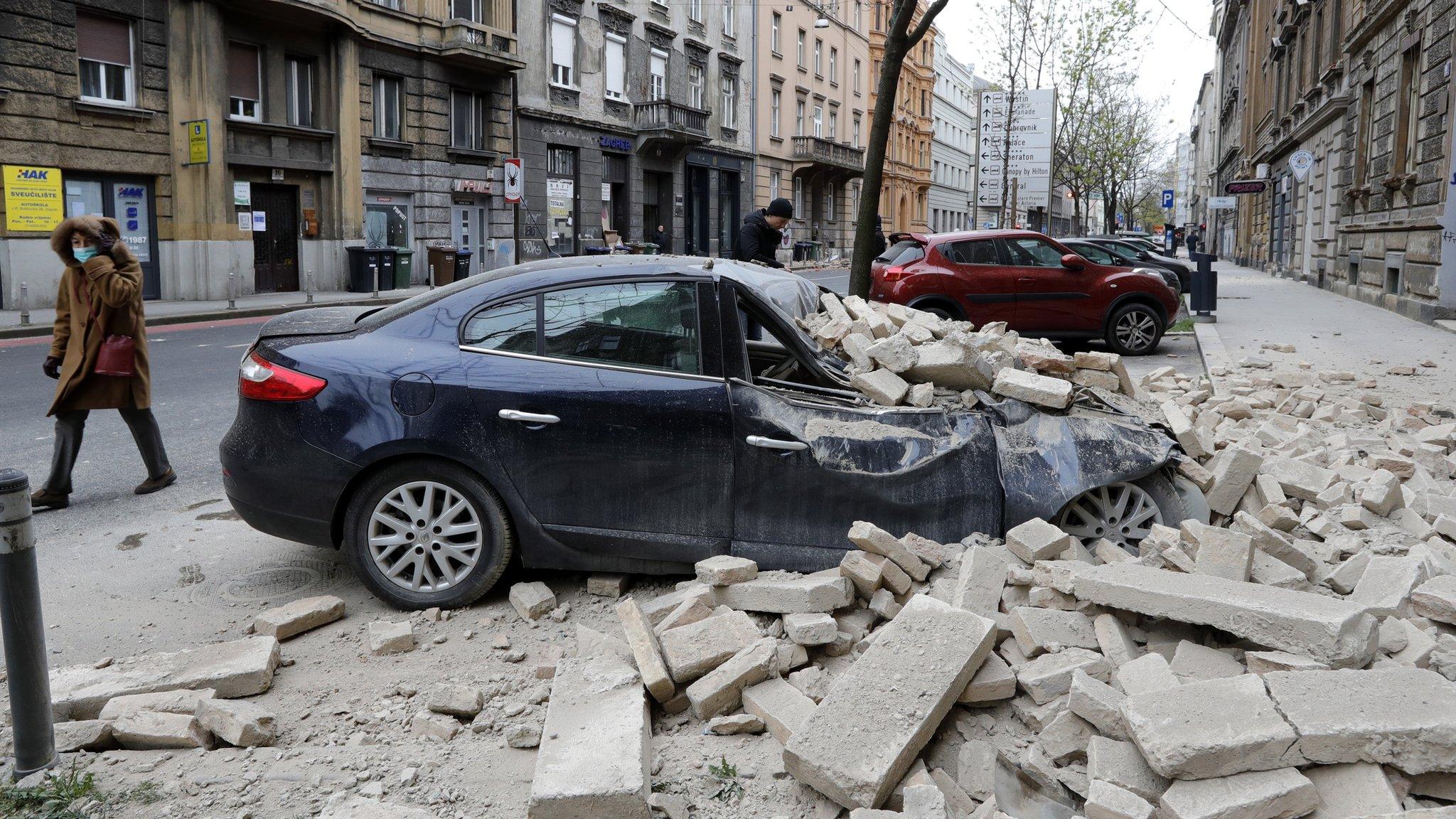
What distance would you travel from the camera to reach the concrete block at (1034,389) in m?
4.71

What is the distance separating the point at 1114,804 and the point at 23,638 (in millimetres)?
3117

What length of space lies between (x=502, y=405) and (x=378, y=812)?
193 cm

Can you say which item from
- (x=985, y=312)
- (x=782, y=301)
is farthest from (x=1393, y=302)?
(x=782, y=301)

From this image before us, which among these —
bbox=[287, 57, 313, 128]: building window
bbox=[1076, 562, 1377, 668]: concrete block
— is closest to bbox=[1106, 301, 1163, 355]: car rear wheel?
bbox=[1076, 562, 1377, 668]: concrete block

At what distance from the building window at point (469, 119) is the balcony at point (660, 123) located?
7712mm

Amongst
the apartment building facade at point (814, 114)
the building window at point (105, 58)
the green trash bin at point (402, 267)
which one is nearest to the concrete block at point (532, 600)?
the building window at point (105, 58)

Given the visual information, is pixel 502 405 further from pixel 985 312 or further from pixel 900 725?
pixel 985 312

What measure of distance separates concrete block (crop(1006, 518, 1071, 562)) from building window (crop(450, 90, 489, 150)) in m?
27.9

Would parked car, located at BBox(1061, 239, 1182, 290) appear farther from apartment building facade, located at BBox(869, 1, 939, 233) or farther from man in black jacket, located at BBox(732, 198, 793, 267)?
apartment building facade, located at BBox(869, 1, 939, 233)

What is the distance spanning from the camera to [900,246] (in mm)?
14062

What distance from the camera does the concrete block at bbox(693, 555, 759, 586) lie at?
4.12 meters

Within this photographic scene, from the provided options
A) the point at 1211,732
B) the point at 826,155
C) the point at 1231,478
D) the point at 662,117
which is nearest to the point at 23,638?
the point at 1211,732

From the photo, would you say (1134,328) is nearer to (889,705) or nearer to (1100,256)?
(1100,256)

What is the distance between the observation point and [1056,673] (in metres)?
3.35
